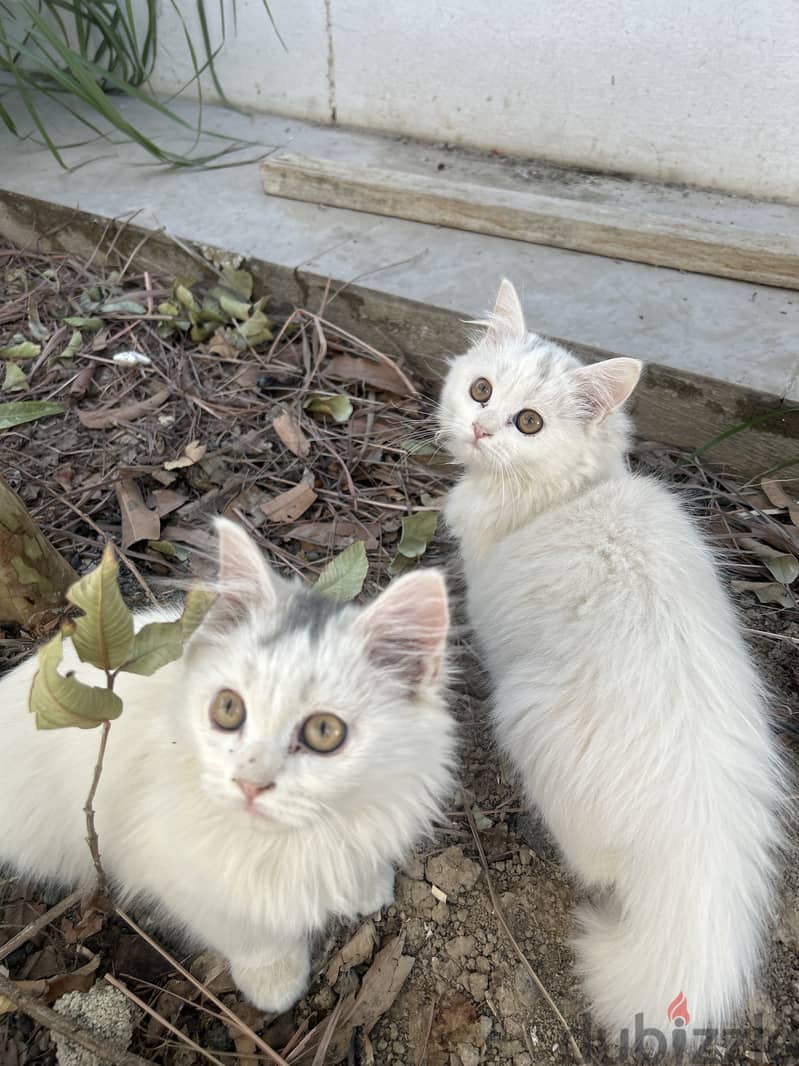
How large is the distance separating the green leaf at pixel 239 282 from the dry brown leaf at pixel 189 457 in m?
0.88

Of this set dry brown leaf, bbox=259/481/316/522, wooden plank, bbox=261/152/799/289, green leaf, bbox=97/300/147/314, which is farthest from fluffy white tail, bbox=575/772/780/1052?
green leaf, bbox=97/300/147/314

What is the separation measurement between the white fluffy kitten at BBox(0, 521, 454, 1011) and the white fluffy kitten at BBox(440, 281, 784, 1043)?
0.34 meters

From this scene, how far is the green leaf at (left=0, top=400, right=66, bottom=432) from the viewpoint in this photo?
2.48m

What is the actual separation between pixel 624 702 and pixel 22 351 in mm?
2608

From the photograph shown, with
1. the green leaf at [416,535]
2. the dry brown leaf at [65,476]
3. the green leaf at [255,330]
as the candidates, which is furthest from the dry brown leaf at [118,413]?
the green leaf at [416,535]

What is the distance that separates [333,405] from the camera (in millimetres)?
2682

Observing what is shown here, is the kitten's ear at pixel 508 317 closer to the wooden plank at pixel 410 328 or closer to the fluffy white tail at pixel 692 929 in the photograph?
the wooden plank at pixel 410 328

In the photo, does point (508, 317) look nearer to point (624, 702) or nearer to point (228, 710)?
point (624, 702)

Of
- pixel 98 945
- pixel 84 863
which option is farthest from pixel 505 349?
pixel 98 945

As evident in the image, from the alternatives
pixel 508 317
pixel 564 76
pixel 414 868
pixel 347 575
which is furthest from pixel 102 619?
pixel 564 76

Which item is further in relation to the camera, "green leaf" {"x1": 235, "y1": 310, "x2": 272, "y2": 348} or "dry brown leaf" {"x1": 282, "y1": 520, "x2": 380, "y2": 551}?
"green leaf" {"x1": 235, "y1": 310, "x2": 272, "y2": 348}

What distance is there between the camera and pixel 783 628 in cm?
215

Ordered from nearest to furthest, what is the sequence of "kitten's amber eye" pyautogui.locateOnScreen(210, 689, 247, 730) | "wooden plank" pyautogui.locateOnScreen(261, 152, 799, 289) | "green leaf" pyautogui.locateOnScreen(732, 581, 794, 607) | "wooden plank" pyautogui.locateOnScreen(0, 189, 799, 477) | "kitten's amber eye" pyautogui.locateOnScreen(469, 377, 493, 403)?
"kitten's amber eye" pyautogui.locateOnScreen(210, 689, 247, 730) < "kitten's amber eye" pyautogui.locateOnScreen(469, 377, 493, 403) < "green leaf" pyautogui.locateOnScreen(732, 581, 794, 607) < "wooden plank" pyautogui.locateOnScreen(0, 189, 799, 477) < "wooden plank" pyautogui.locateOnScreen(261, 152, 799, 289)

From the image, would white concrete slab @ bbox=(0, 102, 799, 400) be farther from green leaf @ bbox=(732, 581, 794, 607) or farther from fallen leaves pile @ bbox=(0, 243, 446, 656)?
green leaf @ bbox=(732, 581, 794, 607)
